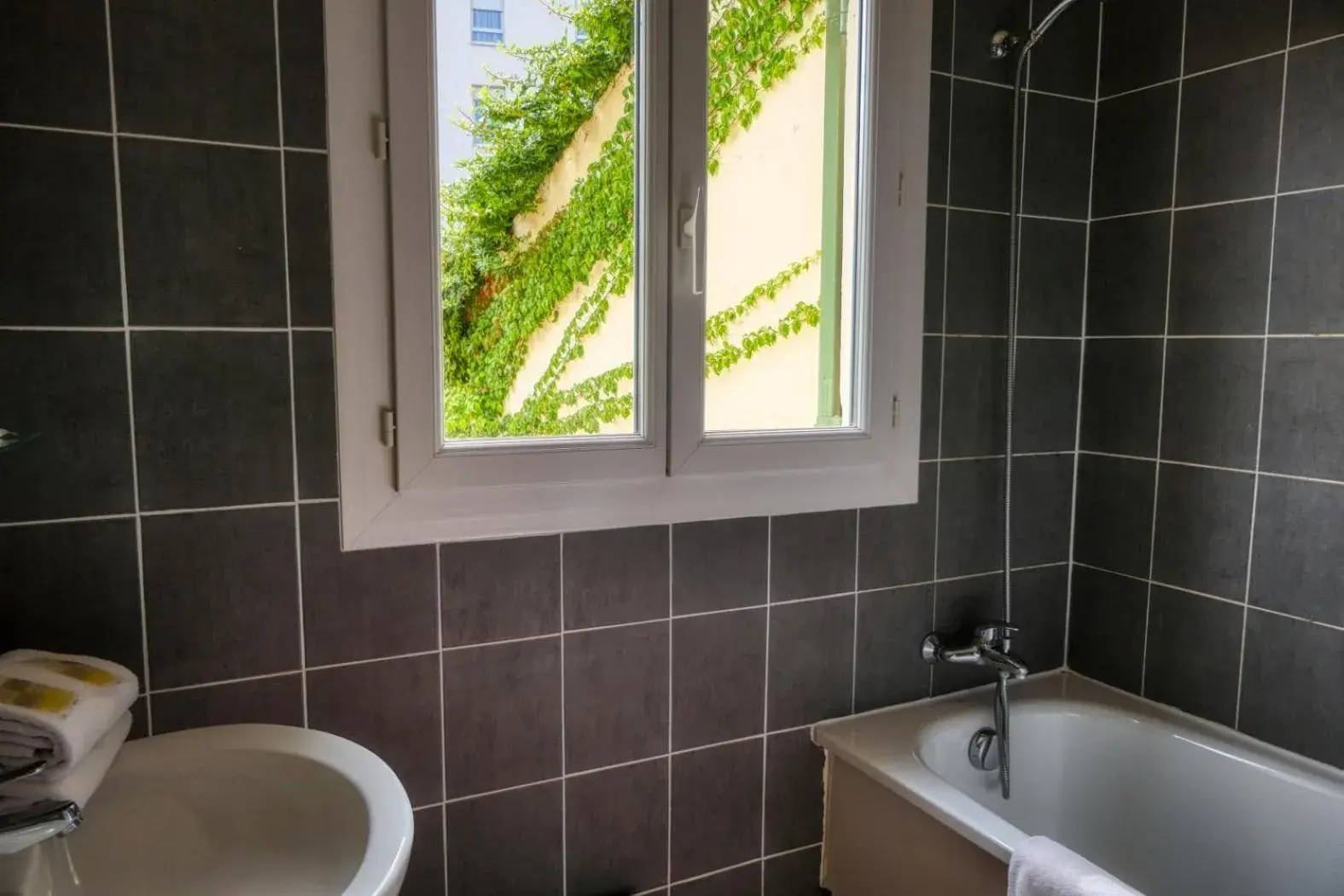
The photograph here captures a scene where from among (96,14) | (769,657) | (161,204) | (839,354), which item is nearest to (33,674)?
(161,204)

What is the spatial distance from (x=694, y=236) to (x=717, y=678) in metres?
0.84

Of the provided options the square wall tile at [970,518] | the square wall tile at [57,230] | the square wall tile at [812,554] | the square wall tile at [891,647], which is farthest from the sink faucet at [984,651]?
the square wall tile at [57,230]

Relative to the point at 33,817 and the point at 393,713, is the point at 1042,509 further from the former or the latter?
the point at 33,817

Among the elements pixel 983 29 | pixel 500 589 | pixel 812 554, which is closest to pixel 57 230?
pixel 500 589

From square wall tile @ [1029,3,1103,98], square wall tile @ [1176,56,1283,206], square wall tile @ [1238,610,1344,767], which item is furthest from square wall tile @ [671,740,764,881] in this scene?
square wall tile @ [1029,3,1103,98]

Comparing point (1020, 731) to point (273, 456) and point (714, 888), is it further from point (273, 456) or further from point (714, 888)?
point (273, 456)

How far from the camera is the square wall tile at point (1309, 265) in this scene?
158 cm

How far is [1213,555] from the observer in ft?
5.94

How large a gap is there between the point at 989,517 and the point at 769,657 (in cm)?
62

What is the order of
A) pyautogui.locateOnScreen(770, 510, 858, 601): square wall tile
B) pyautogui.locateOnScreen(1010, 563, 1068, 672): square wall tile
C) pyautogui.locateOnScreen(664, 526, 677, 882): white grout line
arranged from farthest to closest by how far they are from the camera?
pyautogui.locateOnScreen(1010, 563, 1068, 672): square wall tile < pyautogui.locateOnScreen(770, 510, 858, 601): square wall tile < pyautogui.locateOnScreen(664, 526, 677, 882): white grout line

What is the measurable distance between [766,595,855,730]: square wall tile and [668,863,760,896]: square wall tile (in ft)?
0.98

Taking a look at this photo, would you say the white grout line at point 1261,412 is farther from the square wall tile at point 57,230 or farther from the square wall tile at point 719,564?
the square wall tile at point 57,230

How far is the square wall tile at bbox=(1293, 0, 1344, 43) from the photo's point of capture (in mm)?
1558

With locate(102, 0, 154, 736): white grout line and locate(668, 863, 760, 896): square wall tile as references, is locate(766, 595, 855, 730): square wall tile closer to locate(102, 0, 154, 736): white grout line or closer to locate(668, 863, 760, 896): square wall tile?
locate(668, 863, 760, 896): square wall tile
